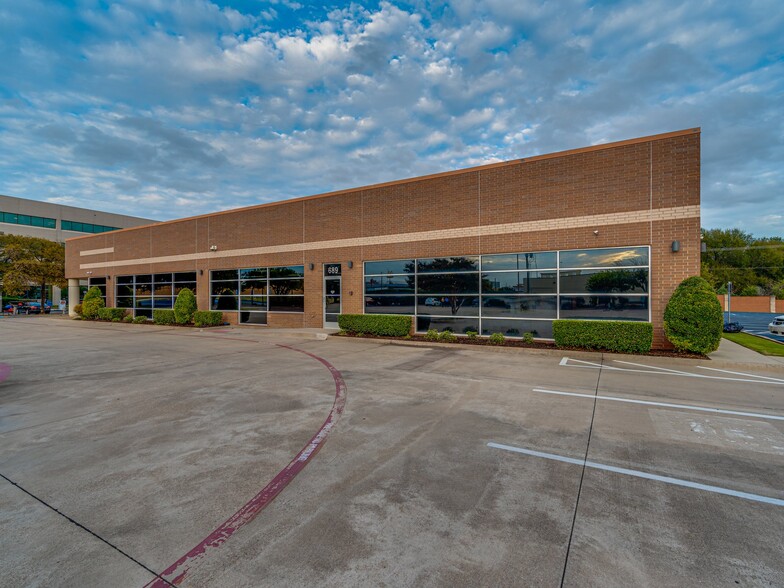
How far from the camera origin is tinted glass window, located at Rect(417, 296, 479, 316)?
14899mm

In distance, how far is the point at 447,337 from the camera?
14.4m

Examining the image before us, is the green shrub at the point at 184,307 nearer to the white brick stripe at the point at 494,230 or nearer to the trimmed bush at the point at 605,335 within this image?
the white brick stripe at the point at 494,230

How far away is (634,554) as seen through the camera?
107 inches

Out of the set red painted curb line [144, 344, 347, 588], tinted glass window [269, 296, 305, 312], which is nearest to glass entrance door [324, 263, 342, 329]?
tinted glass window [269, 296, 305, 312]

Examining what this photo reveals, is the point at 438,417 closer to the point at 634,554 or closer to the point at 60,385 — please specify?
the point at 634,554

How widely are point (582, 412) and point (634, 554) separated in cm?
352

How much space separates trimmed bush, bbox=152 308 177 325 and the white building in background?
39.3m

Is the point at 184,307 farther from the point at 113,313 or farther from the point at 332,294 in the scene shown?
the point at 332,294

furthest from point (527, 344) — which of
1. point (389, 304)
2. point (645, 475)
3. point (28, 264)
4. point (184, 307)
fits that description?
point (28, 264)

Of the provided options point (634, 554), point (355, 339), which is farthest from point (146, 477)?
point (355, 339)

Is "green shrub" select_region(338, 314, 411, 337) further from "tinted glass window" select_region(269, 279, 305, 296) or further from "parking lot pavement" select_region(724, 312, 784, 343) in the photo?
"parking lot pavement" select_region(724, 312, 784, 343)

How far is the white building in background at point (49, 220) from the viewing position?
49.2 meters

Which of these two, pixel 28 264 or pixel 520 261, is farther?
pixel 28 264

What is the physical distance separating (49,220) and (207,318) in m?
51.0
